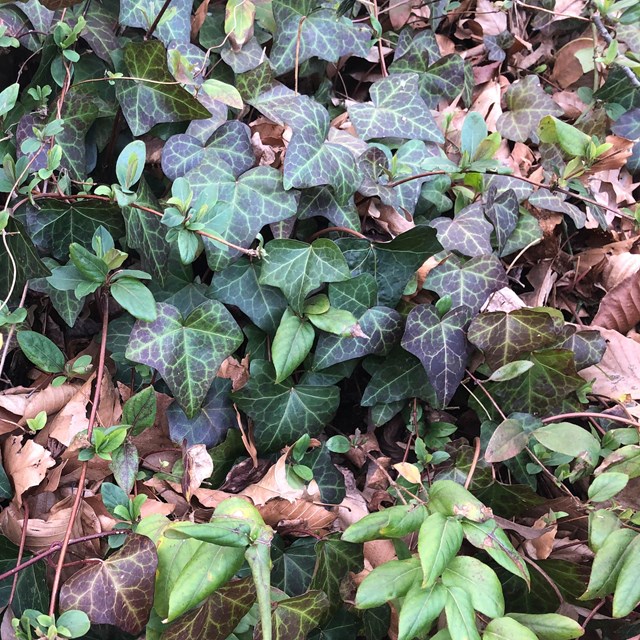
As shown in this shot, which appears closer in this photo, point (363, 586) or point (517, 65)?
point (363, 586)

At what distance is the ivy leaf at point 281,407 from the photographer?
3.35 ft

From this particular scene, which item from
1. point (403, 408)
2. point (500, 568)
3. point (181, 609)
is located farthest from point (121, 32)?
point (500, 568)

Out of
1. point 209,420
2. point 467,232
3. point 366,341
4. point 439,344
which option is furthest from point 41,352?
point 467,232

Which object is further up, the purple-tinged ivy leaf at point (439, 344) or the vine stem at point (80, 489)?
the purple-tinged ivy leaf at point (439, 344)

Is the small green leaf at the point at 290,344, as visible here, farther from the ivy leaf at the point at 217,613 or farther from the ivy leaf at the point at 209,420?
the ivy leaf at the point at 217,613

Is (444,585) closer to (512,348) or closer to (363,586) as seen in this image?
(363,586)

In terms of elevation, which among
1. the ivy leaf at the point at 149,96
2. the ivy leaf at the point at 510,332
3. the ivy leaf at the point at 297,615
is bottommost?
the ivy leaf at the point at 297,615

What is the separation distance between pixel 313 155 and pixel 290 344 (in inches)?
Answer: 13.6

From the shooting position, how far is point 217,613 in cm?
78

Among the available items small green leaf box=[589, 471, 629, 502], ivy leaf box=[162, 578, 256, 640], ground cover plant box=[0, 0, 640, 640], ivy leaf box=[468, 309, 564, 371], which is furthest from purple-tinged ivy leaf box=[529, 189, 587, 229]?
ivy leaf box=[162, 578, 256, 640]

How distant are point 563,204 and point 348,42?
0.59 m

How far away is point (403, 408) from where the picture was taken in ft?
3.61

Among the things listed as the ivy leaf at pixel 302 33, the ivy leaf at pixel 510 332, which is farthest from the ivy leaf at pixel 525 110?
the ivy leaf at pixel 510 332

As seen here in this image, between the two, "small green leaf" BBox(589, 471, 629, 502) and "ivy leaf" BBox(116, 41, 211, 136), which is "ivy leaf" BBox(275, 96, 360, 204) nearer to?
"ivy leaf" BBox(116, 41, 211, 136)
